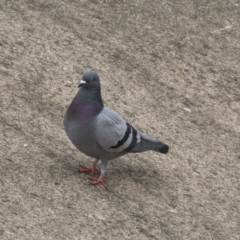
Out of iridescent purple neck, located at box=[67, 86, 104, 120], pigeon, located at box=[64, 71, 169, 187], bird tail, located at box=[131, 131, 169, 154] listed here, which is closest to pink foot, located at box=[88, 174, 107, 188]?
pigeon, located at box=[64, 71, 169, 187]

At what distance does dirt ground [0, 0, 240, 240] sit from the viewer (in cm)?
523

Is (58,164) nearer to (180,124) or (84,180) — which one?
(84,180)

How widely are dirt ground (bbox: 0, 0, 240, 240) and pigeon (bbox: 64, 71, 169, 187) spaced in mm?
280

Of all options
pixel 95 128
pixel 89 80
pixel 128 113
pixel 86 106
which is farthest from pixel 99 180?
pixel 128 113

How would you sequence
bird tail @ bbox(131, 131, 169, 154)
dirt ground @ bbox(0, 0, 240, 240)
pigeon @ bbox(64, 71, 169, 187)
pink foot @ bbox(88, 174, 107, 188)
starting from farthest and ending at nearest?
bird tail @ bbox(131, 131, 169, 154) → pink foot @ bbox(88, 174, 107, 188) → pigeon @ bbox(64, 71, 169, 187) → dirt ground @ bbox(0, 0, 240, 240)

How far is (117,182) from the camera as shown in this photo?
5.73 m

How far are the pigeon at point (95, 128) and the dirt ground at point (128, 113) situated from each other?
0.28 m

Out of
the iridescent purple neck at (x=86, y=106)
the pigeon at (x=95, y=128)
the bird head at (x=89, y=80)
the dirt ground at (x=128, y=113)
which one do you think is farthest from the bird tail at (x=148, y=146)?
the bird head at (x=89, y=80)

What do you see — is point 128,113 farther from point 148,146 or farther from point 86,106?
point 86,106

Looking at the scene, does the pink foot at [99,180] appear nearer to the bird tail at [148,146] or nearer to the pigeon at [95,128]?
the pigeon at [95,128]

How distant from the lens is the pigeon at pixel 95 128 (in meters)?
5.38

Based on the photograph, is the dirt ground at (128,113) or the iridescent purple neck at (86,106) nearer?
the dirt ground at (128,113)

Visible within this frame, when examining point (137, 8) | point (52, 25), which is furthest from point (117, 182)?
point (137, 8)

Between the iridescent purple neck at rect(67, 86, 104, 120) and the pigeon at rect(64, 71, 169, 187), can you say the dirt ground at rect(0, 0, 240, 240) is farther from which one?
the iridescent purple neck at rect(67, 86, 104, 120)
